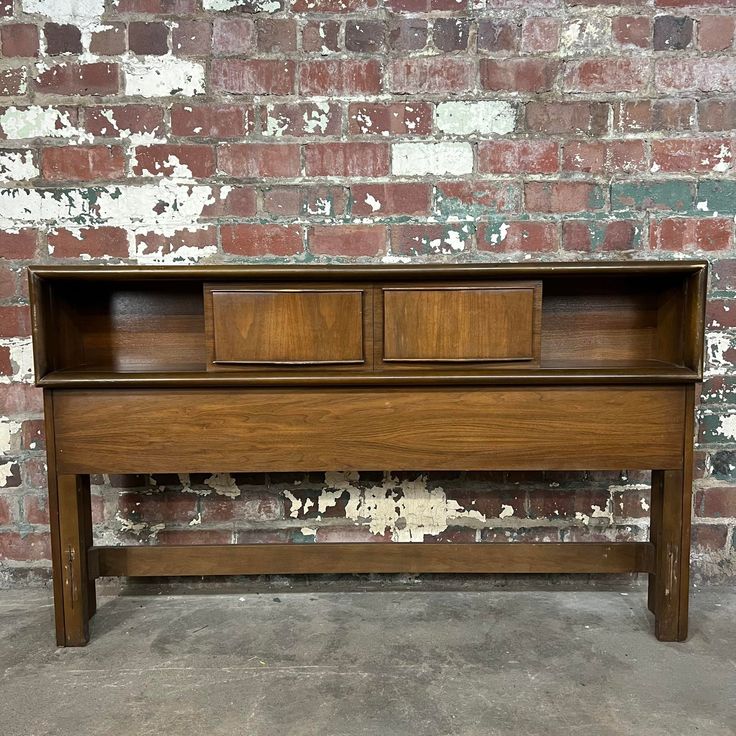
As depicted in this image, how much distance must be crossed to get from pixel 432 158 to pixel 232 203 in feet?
2.26

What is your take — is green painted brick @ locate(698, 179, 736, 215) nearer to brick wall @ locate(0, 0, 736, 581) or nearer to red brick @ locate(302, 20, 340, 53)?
brick wall @ locate(0, 0, 736, 581)

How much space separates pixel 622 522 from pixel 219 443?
143cm

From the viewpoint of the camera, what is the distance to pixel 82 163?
2.03 meters

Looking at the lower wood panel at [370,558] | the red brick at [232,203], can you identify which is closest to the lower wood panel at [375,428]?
the lower wood panel at [370,558]

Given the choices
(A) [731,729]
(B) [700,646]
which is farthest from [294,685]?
(B) [700,646]

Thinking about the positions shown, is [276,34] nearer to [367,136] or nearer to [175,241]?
[367,136]

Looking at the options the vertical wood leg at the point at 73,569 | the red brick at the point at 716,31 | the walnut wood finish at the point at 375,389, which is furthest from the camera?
the red brick at the point at 716,31

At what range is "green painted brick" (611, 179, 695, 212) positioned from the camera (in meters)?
2.03

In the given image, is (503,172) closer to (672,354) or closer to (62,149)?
(672,354)

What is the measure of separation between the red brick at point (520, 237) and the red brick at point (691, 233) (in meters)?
0.34

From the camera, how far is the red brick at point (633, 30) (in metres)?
1.99

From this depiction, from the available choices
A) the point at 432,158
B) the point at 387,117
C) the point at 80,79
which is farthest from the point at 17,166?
the point at 432,158

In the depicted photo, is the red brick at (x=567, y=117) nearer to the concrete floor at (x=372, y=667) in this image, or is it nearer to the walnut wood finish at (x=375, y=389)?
the walnut wood finish at (x=375, y=389)

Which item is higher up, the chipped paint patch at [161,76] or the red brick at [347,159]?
the chipped paint patch at [161,76]
